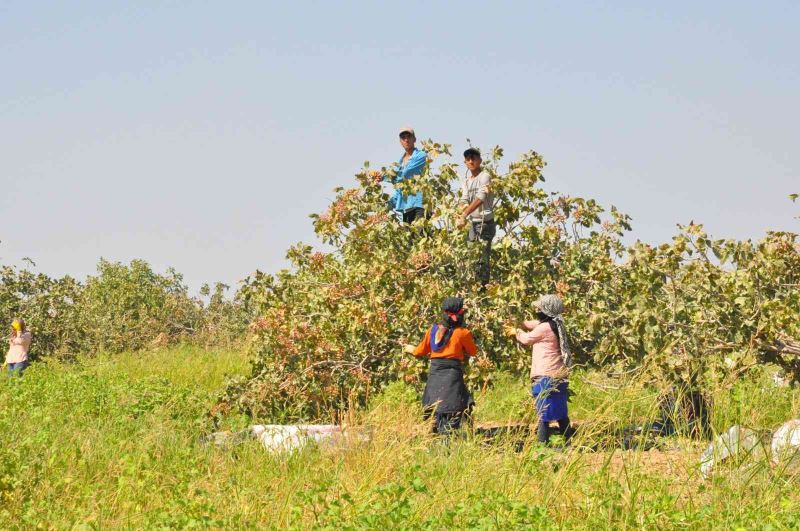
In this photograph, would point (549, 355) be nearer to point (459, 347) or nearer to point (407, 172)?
point (459, 347)

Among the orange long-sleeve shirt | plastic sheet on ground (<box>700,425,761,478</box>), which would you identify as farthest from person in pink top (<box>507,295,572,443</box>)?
plastic sheet on ground (<box>700,425,761,478</box>)

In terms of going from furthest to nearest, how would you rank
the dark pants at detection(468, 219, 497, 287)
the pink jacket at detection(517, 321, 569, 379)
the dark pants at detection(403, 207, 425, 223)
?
the dark pants at detection(403, 207, 425, 223) < the dark pants at detection(468, 219, 497, 287) < the pink jacket at detection(517, 321, 569, 379)

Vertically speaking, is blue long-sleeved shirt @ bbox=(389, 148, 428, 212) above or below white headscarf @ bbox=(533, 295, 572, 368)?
above

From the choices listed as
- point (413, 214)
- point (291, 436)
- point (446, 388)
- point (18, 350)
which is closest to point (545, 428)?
point (446, 388)

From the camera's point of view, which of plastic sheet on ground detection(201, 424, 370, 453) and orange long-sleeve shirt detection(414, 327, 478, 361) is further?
orange long-sleeve shirt detection(414, 327, 478, 361)

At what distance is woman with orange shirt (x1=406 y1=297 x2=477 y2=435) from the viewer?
9914 millimetres

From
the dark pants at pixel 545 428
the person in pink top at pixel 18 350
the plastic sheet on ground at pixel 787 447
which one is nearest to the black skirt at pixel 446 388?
the dark pants at pixel 545 428

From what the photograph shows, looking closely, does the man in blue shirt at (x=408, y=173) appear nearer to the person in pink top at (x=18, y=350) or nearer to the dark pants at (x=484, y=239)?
the dark pants at (x=484, y=239)

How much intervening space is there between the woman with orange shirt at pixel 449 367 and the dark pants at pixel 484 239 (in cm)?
100

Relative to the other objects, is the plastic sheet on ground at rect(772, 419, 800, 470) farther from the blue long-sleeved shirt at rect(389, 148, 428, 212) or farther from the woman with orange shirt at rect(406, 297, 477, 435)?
the blue long-sleeved shirt at rect(389, 148, 428, 212)

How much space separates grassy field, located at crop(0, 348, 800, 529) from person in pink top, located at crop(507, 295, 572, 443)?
2.33 ft

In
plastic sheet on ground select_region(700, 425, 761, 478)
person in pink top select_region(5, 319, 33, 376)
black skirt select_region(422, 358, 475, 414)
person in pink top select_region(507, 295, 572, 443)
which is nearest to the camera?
plastic sheet on ground select_region(700, 425, 761, 478)

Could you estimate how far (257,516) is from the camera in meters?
6.49

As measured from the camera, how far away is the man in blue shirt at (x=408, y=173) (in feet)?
37.0
